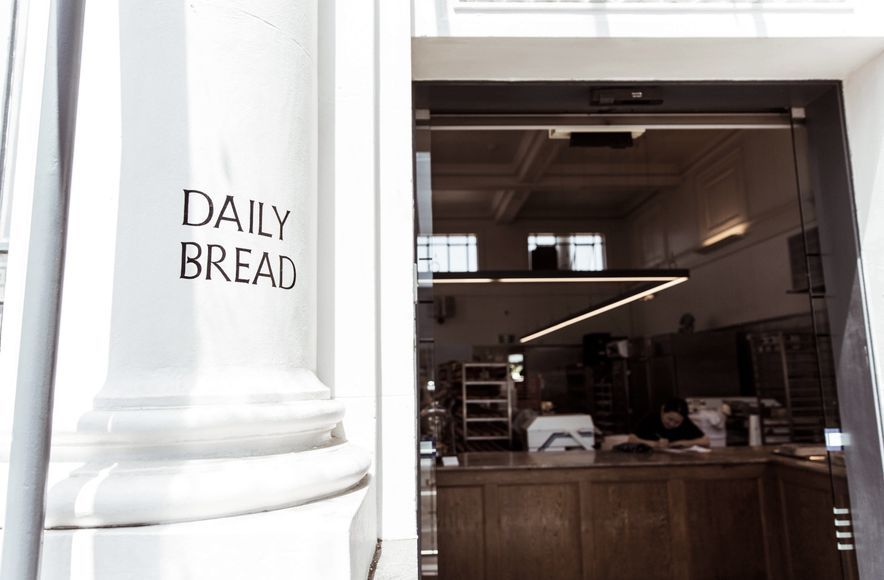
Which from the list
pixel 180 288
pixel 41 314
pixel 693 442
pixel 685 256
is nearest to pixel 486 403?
pixel 685 256

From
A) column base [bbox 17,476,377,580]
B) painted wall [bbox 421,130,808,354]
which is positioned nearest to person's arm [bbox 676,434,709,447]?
painted wall [bbox 421,130,808,354]

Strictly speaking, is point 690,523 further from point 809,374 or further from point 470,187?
point 470,187

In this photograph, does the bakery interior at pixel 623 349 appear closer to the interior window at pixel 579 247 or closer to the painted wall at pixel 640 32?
the interior window at pixel 579 247

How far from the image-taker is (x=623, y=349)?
12203 mm

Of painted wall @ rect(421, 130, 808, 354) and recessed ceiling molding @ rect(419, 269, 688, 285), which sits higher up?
painted wall @ rect(421, 130, 808, 354)

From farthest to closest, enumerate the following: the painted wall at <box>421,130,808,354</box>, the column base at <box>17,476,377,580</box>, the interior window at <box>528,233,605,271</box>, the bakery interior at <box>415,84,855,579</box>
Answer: the interior window at <box>528,233,605,271</box>
the painted wall at <box>421,130,808,354</box>
the bakery interior at <box>415,84,855,579</box>
the column base at <box>17,476,377,580</box>

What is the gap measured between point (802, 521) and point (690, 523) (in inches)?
31.3

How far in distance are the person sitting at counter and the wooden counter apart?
119 cm

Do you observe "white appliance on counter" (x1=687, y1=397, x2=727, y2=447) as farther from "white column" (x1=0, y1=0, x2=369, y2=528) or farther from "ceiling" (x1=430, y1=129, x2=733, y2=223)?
"white column" (x1=0, y1=0, x2=369, y2=528)

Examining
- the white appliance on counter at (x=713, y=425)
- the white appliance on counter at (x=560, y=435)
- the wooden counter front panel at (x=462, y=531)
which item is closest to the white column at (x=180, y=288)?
the wooden counter front panel at (x=462, y=531)

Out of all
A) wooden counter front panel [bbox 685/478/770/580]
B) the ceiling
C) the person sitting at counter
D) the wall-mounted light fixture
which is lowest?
wooden counter front panel [bbox 685/478/770/580]

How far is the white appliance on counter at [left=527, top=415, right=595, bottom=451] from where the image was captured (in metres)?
6.72

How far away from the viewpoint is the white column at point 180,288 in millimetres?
1268

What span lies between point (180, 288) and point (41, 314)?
1.67 ft
